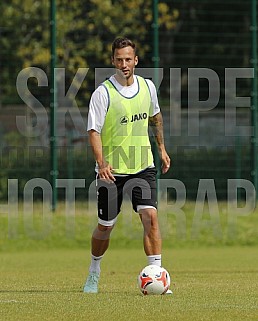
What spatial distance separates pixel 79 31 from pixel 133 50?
38.4 feet

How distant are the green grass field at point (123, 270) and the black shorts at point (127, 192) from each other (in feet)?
2.59

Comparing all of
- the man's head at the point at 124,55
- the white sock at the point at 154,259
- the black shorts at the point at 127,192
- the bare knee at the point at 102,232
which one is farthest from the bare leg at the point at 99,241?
the man's head at the point at 124,55

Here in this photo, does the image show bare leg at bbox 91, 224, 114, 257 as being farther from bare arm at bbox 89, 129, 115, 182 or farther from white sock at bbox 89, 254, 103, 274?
bare arm at bbox 89, 129, 115, 182

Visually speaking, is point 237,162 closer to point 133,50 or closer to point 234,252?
point 234,252

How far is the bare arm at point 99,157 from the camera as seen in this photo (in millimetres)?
9625

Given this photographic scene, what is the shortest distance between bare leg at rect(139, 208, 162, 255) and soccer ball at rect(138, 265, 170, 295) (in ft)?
1.03

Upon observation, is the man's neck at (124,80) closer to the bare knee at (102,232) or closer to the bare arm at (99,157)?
the bare arm at (99,157)

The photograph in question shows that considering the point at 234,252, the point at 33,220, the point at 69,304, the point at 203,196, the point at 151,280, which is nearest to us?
the point at 69,304

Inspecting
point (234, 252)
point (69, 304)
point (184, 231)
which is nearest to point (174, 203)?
point (184, 231)

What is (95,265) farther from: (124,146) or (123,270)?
(123,270)

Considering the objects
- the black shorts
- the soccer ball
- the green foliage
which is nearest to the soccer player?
the black shorts

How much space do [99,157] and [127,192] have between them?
54cm

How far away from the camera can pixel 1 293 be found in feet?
32.6

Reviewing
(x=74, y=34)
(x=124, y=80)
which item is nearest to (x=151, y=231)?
(x=124, y=80)
